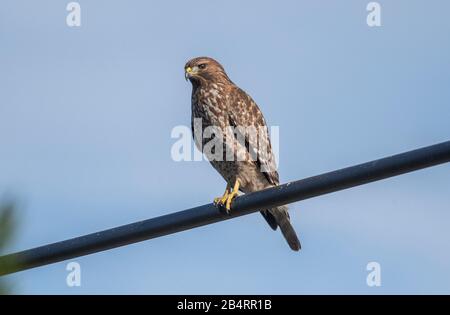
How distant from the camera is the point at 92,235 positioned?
3.95m

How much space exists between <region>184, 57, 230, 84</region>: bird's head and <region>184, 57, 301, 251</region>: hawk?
0.05ft

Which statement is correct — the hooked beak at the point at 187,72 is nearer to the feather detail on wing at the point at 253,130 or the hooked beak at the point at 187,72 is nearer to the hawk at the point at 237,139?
the hawk at the point at 237,139

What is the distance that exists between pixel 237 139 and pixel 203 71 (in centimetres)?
109

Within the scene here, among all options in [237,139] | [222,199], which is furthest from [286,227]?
[222,199]

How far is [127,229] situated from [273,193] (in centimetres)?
83

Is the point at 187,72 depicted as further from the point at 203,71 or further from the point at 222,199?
the point at 222,199

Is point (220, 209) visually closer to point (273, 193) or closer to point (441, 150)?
point (273, 193)

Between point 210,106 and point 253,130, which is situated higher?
point 210,106

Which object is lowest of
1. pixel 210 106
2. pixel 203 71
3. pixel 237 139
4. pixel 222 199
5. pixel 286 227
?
pixel 222 199

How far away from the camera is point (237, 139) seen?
26.4 feet
